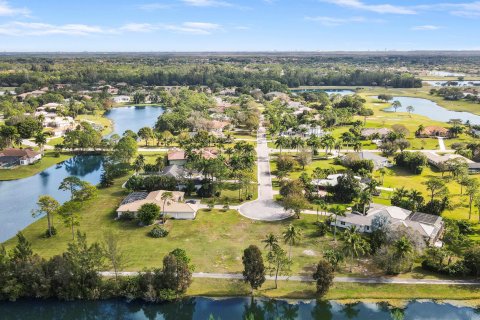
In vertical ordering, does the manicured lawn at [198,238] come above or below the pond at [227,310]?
above

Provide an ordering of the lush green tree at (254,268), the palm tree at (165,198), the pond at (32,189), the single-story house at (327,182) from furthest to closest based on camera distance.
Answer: the single-story house at (327,182)
the pond at (32,189)
the palm tree at (165,198)
the lush green tree at (254,268)

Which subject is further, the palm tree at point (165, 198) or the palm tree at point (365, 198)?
the palm tree at point (165, 198)

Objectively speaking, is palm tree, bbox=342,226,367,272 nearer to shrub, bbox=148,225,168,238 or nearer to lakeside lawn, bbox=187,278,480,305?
lakeside lawn, bbox=187,278,480,305

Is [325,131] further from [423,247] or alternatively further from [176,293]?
[176,293]

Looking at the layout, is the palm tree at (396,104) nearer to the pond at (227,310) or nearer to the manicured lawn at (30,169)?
the manicured lawn at (30,169)

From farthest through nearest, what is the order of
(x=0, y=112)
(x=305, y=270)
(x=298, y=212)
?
(x=0, y=112) → (x=298, y=212) → (x=305, y=270)

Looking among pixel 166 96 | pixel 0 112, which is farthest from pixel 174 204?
pixel 166 96

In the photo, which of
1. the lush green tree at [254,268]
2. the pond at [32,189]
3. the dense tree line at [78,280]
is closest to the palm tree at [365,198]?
the lush green tree at [254,268]

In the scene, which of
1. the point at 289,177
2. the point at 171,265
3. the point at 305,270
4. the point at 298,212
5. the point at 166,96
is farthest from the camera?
the point at 166,96

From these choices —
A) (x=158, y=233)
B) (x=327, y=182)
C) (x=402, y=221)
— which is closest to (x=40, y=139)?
(x=158, y=233)
